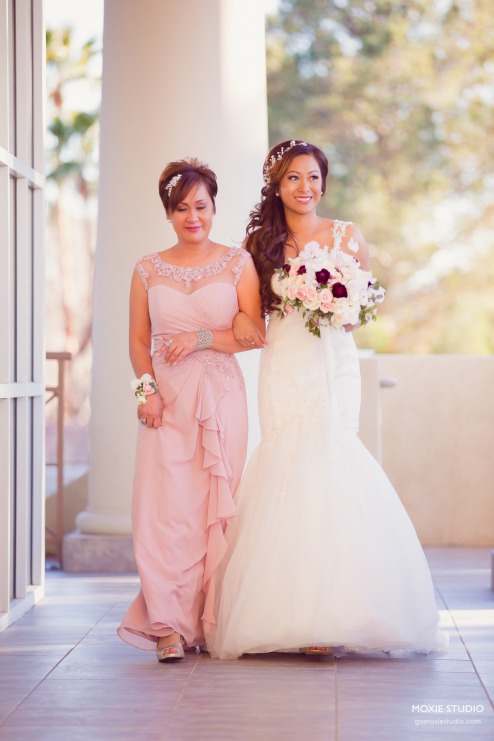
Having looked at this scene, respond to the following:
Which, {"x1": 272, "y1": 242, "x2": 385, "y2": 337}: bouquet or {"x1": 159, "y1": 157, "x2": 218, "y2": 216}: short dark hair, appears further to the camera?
{"x1": 159, "y1": 157, "x2": 218, "y2": 216}: short dark hair

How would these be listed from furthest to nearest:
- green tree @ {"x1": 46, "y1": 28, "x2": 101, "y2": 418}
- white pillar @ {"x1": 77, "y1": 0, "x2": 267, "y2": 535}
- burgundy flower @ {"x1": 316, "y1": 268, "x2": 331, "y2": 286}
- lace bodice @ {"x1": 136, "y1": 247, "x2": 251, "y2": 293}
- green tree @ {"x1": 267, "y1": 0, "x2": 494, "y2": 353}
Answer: green tree @ {"x1": 267, "y1": 0, "x2": 494, "y2": 353}
green tree @ {"x1": 46, "y1": 28, "x2": 101, "y2": 418}
white pillar @ {"x1": 77, "y1": 0, "x2": 267, "y2": 535}
lace bodice @ {"x1": 136, "y1": 247, "x2": 251, "y2": 293}
burgundy flower @ {"x1": 316, "y1": 268, "x2": 331, "y2": 286}

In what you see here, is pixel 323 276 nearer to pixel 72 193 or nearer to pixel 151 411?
pixel 151 411

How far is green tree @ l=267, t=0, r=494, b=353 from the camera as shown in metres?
23.9

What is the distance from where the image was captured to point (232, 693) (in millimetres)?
4027

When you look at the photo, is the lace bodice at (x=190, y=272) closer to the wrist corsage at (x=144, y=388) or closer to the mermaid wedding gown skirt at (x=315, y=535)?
the mermaid wedding gown skirt at (x=315, y=535)

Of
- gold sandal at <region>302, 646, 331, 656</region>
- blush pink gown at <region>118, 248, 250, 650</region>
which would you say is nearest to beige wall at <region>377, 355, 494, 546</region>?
blush pink gown at <region>118, 248, 250, 650</region>

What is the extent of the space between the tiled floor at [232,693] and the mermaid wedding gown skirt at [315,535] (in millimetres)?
136

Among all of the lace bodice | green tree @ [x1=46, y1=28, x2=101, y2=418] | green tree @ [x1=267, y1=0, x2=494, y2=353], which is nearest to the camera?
the lace bodice

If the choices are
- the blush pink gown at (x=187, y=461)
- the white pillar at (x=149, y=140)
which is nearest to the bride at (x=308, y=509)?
the blush pink gown at (x=187, y=461)

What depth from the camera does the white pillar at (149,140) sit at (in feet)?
23.0

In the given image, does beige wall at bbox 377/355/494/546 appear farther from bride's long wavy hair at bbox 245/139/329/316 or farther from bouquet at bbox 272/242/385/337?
bouquet at bbox 272/242/385/337

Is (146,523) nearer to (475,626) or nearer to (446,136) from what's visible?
(475,626)

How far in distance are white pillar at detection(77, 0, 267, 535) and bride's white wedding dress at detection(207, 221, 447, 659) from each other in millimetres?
2224

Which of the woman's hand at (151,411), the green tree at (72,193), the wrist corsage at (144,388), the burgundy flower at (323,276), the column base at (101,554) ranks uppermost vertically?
the green tree at (72,193)
